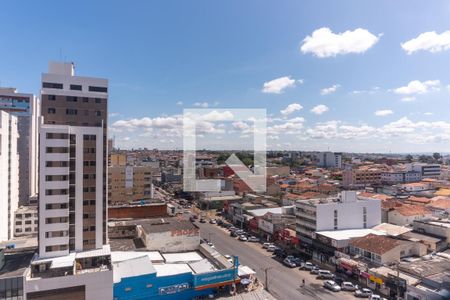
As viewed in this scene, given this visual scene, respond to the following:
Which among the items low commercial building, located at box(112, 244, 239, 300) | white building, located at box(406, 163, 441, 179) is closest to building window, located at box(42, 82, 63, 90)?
low commercial building, located at box(112, 244, 239, 300)

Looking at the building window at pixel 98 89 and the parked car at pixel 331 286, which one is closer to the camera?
the parked car at pixel 331 286

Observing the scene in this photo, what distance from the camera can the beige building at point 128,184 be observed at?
107 feet

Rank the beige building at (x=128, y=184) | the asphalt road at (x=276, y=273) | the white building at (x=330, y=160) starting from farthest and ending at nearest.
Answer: the white building at (x=330, y=160), the beige building at (x=128, y=184), the asphalt road at (x=276, y=273)

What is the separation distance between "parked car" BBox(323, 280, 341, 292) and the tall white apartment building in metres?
22.2

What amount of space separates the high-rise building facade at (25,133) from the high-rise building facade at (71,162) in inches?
686

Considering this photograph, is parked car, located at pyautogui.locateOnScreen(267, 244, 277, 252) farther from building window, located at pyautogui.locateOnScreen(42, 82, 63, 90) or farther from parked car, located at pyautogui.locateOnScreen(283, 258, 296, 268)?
building window, located at pyautogui.locateOnScreen(42, 82, 63, 90)

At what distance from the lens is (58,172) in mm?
14094

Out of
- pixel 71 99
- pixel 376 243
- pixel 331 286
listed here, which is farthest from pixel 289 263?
pixel 71 99

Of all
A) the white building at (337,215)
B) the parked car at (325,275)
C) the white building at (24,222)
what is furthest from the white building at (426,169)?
the white building at (24,222)

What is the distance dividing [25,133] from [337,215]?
28.3 m

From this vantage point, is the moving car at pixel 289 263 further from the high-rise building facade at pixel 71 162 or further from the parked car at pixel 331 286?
the high-rise building facade at pixel 71 162

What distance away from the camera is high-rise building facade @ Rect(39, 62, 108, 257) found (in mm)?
13969

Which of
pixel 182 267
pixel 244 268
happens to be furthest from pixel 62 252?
pixel 244 268

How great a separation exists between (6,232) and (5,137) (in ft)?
23.4
